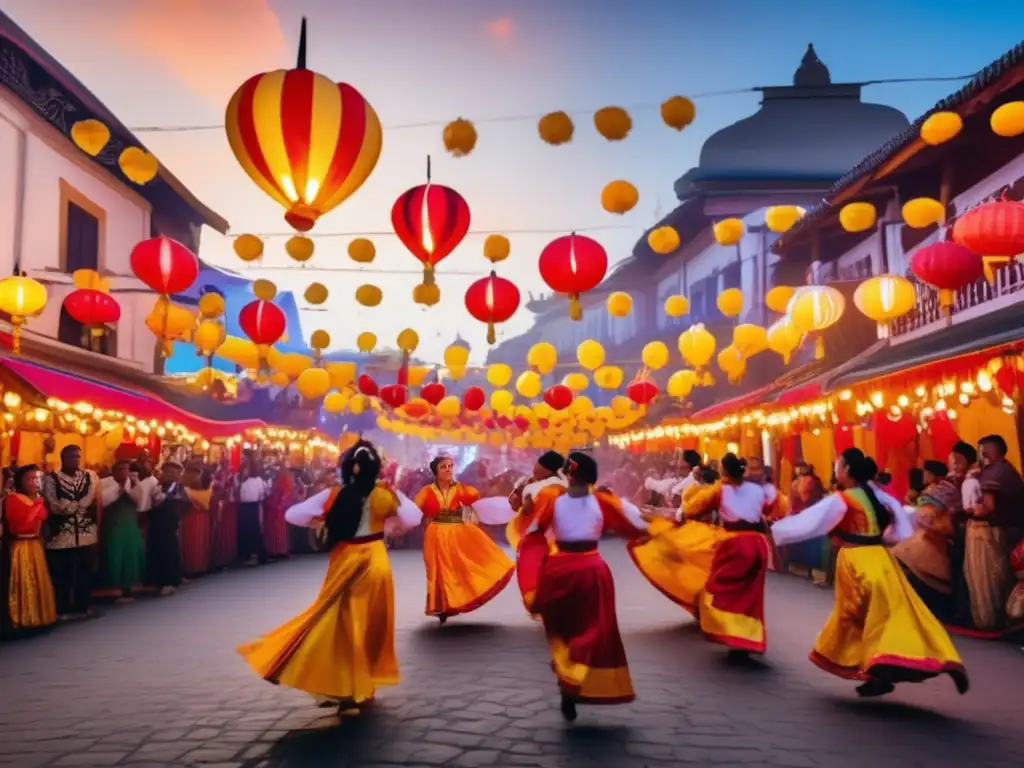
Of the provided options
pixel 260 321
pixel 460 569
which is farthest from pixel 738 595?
pixel 260 321

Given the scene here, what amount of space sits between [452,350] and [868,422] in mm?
8268

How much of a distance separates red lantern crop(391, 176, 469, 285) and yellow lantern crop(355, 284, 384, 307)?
17.8 feet

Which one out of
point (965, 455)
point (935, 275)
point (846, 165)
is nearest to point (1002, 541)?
point (965, 455)

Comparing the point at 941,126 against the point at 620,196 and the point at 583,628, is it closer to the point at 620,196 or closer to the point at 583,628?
the point at 620,196

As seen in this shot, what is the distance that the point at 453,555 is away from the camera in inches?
419

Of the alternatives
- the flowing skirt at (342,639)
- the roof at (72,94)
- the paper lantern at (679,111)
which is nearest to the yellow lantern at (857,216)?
the paper lantern at (679,111)

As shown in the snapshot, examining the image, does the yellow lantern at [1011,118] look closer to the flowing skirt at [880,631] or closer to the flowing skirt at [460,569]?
the flowing skirt at [880,631]

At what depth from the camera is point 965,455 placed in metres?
10.5

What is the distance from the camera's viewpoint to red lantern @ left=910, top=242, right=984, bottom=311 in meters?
10.4

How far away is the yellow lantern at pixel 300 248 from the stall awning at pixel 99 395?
10.1ft

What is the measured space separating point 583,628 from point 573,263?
190 inches

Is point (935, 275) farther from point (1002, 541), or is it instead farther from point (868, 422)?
point (868, 422)

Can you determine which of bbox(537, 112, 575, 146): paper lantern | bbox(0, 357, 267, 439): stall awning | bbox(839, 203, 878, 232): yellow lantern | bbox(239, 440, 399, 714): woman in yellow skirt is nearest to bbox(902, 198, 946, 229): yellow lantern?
bbox(839, 203, 878, 232): yellow lantern

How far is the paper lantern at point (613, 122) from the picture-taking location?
915cm
